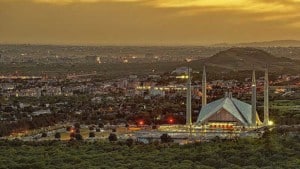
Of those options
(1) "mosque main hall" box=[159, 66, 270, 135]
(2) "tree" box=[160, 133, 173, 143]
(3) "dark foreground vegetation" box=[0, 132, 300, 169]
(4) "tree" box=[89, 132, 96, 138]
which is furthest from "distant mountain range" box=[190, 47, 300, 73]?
(3) "dark foreground vegetation" box=[0, 132, 300, 169]

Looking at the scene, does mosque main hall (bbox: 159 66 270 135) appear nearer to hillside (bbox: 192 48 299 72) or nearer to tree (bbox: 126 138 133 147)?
tree (bbox: 126 138 133 147)

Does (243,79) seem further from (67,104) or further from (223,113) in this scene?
(223,113)

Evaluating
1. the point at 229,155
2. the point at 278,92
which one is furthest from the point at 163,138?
the point at 278,92

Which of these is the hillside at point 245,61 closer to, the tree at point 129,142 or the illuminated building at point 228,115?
the illuminated building at point 228,115

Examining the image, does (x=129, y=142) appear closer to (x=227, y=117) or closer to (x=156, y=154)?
(x=156, y=154)

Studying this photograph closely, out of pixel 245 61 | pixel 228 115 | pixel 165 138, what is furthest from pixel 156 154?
pixel 245 61
